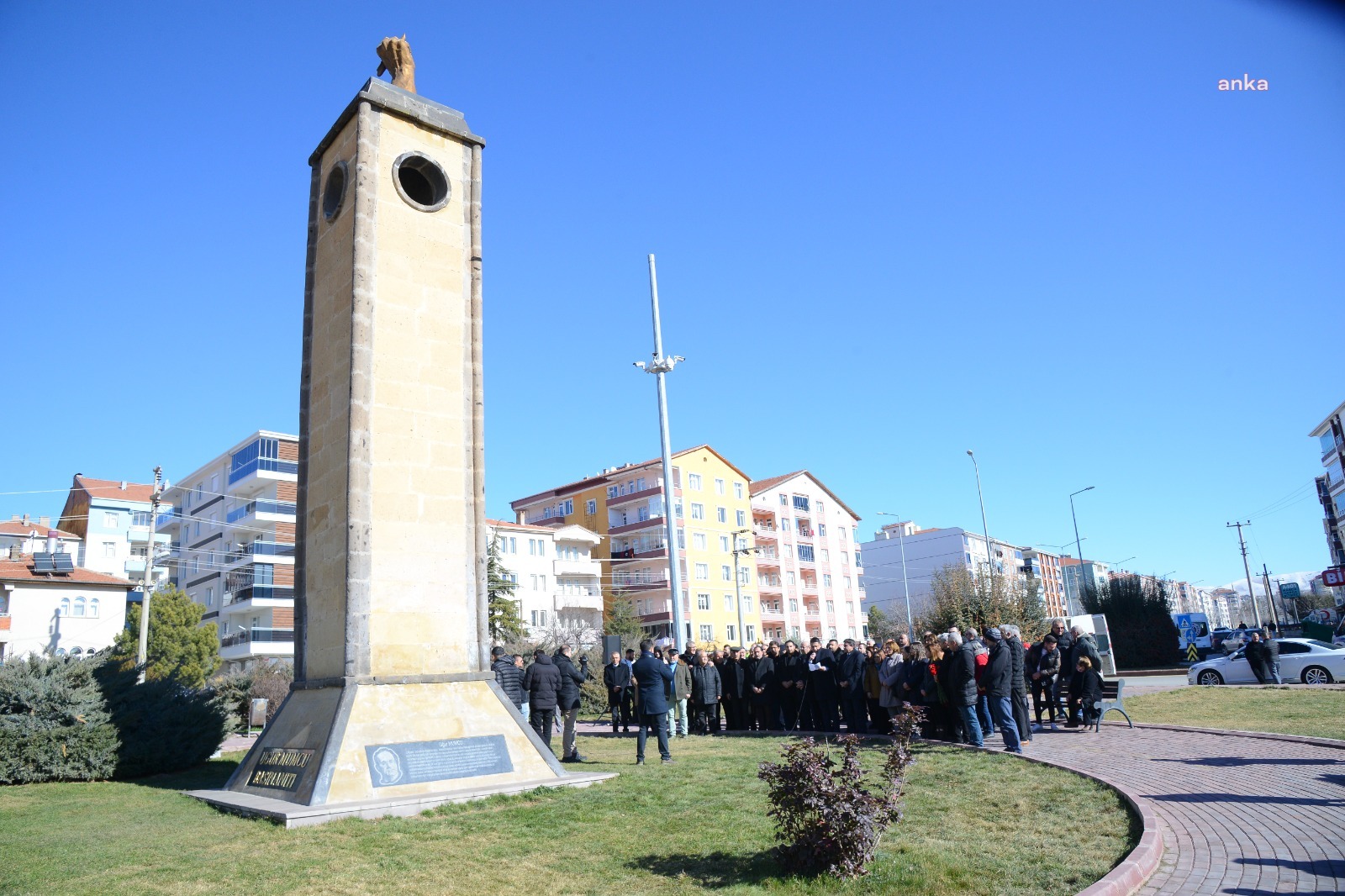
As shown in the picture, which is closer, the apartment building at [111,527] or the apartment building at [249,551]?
the apartment building at [249,551]

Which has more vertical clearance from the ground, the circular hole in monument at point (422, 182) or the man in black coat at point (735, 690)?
the circular hole in monument at point (422, 182)

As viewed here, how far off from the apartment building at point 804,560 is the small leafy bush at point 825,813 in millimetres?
64486

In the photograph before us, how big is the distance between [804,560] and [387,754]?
67442 mm

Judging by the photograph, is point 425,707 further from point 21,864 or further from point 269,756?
point 21,864

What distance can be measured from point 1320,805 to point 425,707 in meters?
9.09

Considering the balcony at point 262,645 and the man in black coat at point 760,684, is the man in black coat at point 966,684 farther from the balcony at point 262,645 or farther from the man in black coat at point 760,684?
the balcony at point 262,645

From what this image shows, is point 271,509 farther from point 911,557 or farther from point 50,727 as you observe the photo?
point 911,557

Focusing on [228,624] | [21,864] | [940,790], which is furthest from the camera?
[228,624]

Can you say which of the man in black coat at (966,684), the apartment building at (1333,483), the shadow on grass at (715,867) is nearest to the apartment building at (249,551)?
the man in black coat at (966,684)

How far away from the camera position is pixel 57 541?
5944cm

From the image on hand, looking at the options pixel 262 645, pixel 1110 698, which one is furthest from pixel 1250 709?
pixel 262 645

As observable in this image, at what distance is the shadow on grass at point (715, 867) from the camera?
647 centimetres

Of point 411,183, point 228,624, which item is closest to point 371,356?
point 411,183

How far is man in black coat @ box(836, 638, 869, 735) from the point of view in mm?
16328
